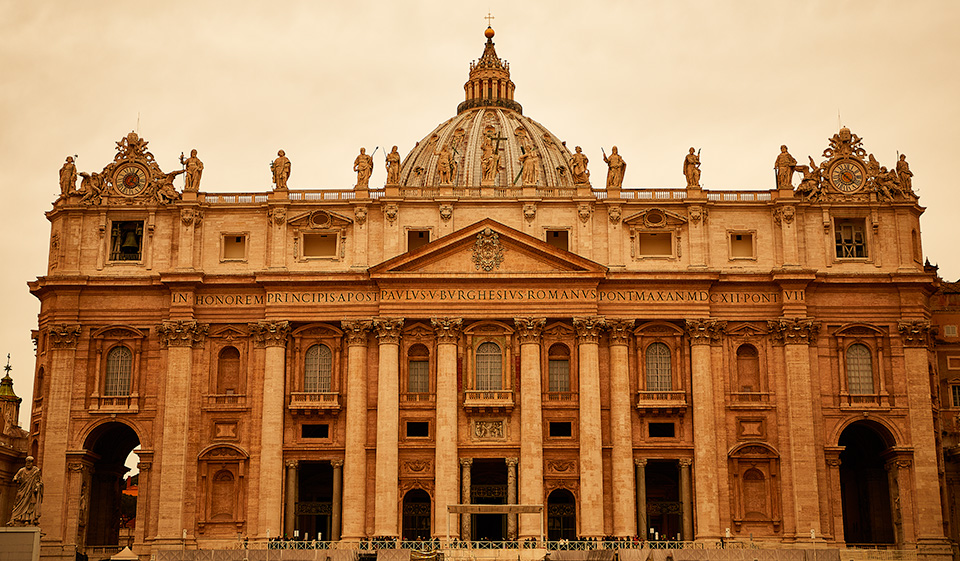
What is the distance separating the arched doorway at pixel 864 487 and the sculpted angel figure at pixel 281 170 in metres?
34.4

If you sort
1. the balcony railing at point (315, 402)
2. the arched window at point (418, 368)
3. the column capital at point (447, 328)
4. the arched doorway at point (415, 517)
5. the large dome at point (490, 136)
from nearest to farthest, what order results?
the balcony railing at point (315, 402)
the column capital at point (447, 328)
the arched doorway at point (415, 517)
the arched window at point (418, 368)
the large dome at point (490, 136)

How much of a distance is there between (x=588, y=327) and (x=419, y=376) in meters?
9.53

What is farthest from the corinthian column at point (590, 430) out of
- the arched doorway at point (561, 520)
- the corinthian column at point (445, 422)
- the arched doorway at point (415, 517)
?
the arched doorway at point (415, 517)

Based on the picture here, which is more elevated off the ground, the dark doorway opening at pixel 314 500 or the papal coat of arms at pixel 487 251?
the papal coat of arms at pixel 487 251

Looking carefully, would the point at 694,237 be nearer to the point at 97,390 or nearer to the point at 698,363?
the point at 698,363

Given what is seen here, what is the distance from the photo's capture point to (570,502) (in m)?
67.1

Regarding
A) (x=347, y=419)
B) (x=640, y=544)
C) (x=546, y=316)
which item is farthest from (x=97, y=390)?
(x=640, y=544)

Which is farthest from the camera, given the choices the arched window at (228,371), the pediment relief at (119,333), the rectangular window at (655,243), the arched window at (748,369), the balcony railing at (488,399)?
the rectangular window at (655,243)

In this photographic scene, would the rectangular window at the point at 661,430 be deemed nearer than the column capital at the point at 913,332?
Yes

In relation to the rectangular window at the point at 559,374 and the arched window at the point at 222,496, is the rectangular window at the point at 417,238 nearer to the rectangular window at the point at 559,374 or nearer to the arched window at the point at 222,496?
the rectangular window at the point at 559,374

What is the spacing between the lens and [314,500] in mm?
70938

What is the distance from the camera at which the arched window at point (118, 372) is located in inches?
2657

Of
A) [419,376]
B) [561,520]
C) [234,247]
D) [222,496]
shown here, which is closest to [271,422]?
[222,496]

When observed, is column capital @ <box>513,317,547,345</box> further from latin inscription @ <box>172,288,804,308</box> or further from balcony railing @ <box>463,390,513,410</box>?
balcony railing @ <box>463,390,513,410</box>
